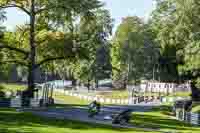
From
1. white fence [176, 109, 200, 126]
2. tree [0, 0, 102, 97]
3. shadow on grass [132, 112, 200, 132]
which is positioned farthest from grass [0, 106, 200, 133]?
tree [0, 0, 102, 97]

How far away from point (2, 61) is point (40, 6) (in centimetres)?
741

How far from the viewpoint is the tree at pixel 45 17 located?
52.5 metres

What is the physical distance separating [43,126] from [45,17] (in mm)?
25135

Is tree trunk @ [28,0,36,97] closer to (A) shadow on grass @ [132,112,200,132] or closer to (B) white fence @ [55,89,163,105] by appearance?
(A) shadow on grass @ [132,112,200,132]

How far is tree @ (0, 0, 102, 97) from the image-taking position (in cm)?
5253

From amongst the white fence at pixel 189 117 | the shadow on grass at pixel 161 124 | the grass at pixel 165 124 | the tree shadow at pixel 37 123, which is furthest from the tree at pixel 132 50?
the tree shadow at pixel 37 123

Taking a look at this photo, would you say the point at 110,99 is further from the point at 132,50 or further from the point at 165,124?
the point at 165,124

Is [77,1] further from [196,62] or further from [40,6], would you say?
[196,62]

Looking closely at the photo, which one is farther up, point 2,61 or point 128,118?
point 2,61

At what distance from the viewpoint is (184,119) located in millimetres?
47531

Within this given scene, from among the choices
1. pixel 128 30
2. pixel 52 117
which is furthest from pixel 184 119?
pixel 128 30

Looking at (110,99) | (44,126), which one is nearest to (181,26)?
(44,126)

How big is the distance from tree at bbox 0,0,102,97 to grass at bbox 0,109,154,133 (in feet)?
53.8

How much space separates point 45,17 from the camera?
55219 mm
